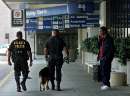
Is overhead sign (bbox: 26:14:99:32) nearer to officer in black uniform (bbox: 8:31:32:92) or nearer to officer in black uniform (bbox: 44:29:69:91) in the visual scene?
officer in black uniform (bbox: 44:29:69:91)

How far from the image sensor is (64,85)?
18266mm

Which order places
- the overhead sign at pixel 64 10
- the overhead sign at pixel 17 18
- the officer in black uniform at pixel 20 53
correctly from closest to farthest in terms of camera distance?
the officer in black uniform at pixel 20 53 < the overhead sign at pixel 64 10 < the overhead sign at pixel 17 18

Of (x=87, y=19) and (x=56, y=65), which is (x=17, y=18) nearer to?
(x=87, y=19)

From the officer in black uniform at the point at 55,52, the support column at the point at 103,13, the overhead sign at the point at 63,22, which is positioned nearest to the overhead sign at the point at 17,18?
the overhead sign at the point at 63,22

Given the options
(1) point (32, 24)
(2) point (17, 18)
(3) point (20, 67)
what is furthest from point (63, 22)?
(3) point (20, 67)

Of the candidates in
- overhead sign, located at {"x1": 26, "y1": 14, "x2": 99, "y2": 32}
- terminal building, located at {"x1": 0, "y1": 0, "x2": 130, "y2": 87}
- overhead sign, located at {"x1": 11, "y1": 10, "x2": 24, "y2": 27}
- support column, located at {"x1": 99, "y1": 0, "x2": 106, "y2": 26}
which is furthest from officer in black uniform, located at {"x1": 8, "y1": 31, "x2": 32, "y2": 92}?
overhead sign, located at {"x1": 11, "y1": 10, "x2": 24, "y2": 27}

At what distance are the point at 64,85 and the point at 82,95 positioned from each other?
3318 mm

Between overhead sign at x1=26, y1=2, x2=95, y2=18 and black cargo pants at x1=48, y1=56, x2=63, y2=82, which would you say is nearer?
black cargo pants at x1=48, y1=56, x2=63, y2=82

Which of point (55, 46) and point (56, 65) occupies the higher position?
point (55, 46)

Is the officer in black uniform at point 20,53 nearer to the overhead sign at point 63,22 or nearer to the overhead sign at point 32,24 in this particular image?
the overhead sign at point 63,22

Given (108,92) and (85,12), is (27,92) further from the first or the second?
(85,12)

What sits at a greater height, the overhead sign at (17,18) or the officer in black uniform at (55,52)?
the overhead sign at (17,18)

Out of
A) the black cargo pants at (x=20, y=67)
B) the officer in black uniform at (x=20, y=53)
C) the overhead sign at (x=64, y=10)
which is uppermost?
the overhead sign at (x=64, y=10)

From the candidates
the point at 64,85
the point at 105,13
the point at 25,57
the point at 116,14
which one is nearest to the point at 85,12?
the point at 105,13
